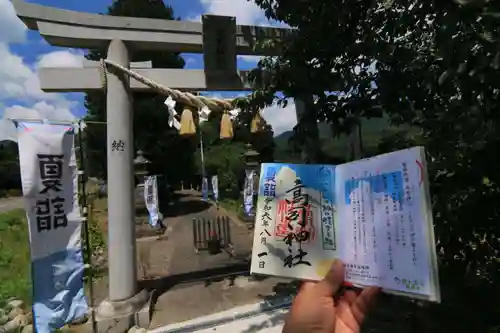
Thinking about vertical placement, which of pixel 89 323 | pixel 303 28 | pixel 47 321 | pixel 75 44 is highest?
pixel 75 44

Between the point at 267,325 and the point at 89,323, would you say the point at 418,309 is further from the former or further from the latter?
the point at 89,323

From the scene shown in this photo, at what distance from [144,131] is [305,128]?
481 inches

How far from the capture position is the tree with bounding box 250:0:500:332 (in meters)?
1.42

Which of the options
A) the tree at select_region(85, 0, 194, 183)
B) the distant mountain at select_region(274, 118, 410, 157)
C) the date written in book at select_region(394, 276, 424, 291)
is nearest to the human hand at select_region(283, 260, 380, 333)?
the date written in book at select_region(394, 276, 424, 291)

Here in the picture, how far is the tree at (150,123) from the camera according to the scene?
1345cm

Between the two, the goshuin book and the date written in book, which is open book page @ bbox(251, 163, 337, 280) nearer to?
the goshuin book

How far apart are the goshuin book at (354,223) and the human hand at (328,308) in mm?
38

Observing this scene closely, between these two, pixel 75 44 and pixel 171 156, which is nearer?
pixel 75 44

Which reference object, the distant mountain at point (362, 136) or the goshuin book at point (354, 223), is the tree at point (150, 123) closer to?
the distant mountain at point (362, 136)

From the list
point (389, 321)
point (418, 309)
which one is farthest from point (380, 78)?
point (389, 321)

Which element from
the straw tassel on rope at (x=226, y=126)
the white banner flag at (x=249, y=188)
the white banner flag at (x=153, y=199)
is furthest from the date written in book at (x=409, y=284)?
the white banner flag at (x=153, y=199)

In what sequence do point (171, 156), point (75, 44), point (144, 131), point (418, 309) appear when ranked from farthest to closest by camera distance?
point (171, 156) → point (144, 131) → point (75, 44) → point (418, 309)

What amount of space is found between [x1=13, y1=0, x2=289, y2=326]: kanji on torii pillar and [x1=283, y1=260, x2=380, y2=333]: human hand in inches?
148

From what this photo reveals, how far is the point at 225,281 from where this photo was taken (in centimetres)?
617
